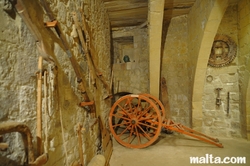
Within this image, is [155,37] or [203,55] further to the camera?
[203,55]

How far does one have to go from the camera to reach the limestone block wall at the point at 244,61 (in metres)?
3.06

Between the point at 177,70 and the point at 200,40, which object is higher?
the point at 200,40

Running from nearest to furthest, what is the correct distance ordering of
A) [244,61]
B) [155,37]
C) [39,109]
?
[39,109], [155,37], [244,61]

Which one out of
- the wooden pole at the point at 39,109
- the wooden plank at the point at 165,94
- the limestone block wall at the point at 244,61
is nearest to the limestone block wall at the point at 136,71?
the wooden plank at the point at 165,94

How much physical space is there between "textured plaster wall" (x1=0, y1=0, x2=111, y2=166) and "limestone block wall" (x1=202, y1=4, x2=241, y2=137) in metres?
3.05

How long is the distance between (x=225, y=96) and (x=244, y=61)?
912mm

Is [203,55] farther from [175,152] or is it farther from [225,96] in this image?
[175,152]

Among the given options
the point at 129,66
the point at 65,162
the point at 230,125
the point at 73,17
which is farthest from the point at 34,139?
the point at 230,125

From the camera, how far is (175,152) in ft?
9.04

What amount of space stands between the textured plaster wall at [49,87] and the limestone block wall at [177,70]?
7.99 feet

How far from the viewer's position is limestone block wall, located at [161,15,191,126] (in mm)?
3709

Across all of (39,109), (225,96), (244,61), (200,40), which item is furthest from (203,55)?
(39,109)

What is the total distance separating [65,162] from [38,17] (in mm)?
1480

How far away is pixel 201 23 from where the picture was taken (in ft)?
9.43
